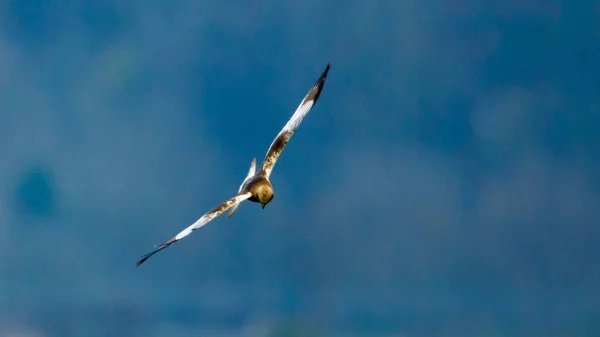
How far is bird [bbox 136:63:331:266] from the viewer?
3091cm

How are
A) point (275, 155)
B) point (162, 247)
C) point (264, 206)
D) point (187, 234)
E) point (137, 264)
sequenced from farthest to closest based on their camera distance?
point (275, 155), point (264, 206), point (187, 234), point (162, 247), point (137, 264)

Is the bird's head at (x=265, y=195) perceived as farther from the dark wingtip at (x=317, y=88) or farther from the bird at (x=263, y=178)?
the dark wingtip at (x=317, y=88)

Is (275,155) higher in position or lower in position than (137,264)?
higher

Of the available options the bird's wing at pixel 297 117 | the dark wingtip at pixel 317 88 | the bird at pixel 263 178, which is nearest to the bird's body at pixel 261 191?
the bird at pixel 263 178

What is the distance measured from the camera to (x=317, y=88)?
40.6 meters

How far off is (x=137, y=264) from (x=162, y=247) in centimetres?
259

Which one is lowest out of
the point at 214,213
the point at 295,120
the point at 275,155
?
the point at 214,213

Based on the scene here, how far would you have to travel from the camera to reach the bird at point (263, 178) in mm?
30906

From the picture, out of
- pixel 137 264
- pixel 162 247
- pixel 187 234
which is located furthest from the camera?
pixel 187 234

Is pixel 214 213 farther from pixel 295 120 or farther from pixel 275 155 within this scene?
pixel 295 120

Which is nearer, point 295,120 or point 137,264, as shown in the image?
point 137,264

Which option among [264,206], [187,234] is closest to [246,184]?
[264,206]

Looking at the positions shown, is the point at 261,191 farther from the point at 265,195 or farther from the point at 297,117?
the point at 297,117

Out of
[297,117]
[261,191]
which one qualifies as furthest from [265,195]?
[297,117]
